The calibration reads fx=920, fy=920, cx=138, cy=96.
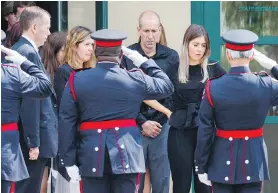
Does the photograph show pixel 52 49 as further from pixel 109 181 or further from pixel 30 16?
pixel 109 181

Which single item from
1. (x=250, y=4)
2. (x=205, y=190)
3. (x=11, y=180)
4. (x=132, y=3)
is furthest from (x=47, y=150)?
(x=250, y=4)

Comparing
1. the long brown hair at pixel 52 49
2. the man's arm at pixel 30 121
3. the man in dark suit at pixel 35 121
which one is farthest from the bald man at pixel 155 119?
the man's arm at pixel 30 121

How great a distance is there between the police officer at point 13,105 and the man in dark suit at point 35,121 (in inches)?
14.8

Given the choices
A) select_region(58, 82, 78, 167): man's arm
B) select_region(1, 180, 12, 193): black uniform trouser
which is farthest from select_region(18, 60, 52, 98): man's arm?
select_region(1, 180, 12, 193): black uniform trouser

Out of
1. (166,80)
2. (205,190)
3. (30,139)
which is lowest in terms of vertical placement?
(205,190)

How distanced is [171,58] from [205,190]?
118 cm

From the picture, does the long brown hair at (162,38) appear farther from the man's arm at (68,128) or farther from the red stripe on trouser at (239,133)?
the man's arm at (68,128)

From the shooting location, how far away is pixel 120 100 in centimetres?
633

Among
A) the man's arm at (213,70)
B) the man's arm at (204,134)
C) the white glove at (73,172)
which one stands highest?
the man's arm at (213,70)

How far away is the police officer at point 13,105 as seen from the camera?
636 centimetres

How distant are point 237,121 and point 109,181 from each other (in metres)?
0.99

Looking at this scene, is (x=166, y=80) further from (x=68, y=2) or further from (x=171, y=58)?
(x=68, y=2)

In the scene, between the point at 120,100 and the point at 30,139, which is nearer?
the point at 120,100

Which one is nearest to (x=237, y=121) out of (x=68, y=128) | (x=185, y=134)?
(x=185, y=134)
